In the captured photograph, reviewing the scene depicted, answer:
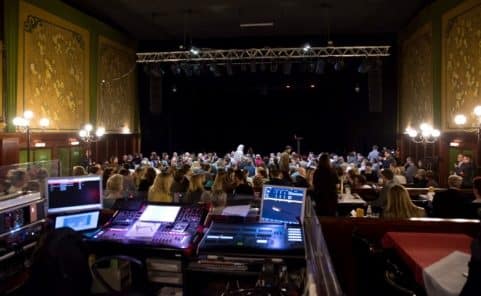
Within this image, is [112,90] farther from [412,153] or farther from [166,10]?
[412,153]

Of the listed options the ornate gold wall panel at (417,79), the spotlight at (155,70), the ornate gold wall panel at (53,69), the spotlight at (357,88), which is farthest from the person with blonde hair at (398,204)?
the spotlight at (357,88)

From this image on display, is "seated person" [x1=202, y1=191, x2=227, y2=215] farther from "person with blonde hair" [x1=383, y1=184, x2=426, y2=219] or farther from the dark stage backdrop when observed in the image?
the dark stage backdrop

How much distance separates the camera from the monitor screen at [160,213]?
318 cm

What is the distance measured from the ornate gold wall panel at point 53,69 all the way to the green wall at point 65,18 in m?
0.16

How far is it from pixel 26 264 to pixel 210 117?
15.4 m

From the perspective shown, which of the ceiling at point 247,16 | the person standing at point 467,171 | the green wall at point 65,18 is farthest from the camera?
the ceiling at point 247,16

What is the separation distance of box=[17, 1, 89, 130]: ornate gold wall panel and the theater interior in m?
0.05

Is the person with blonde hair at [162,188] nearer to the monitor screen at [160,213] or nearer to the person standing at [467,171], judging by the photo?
the monitor screen at [160,213]

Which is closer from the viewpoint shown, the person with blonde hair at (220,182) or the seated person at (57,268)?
the seated person at (57,268)

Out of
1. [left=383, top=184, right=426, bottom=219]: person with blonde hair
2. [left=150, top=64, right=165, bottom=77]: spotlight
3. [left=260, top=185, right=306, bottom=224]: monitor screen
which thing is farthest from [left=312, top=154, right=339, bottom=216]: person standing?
[left=150, top=64, right=165, bottom=77]: spotlight

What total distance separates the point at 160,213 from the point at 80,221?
0.66m

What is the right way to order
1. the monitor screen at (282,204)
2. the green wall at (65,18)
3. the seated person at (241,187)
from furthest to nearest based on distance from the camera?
the green wall at (65,18) → the seated person at (241,187) → the monitor screen at (282,204)

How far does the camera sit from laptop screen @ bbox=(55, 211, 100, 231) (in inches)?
126

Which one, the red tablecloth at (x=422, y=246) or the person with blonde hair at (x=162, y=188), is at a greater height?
the person with blonde hair at (x=162, y=188)
